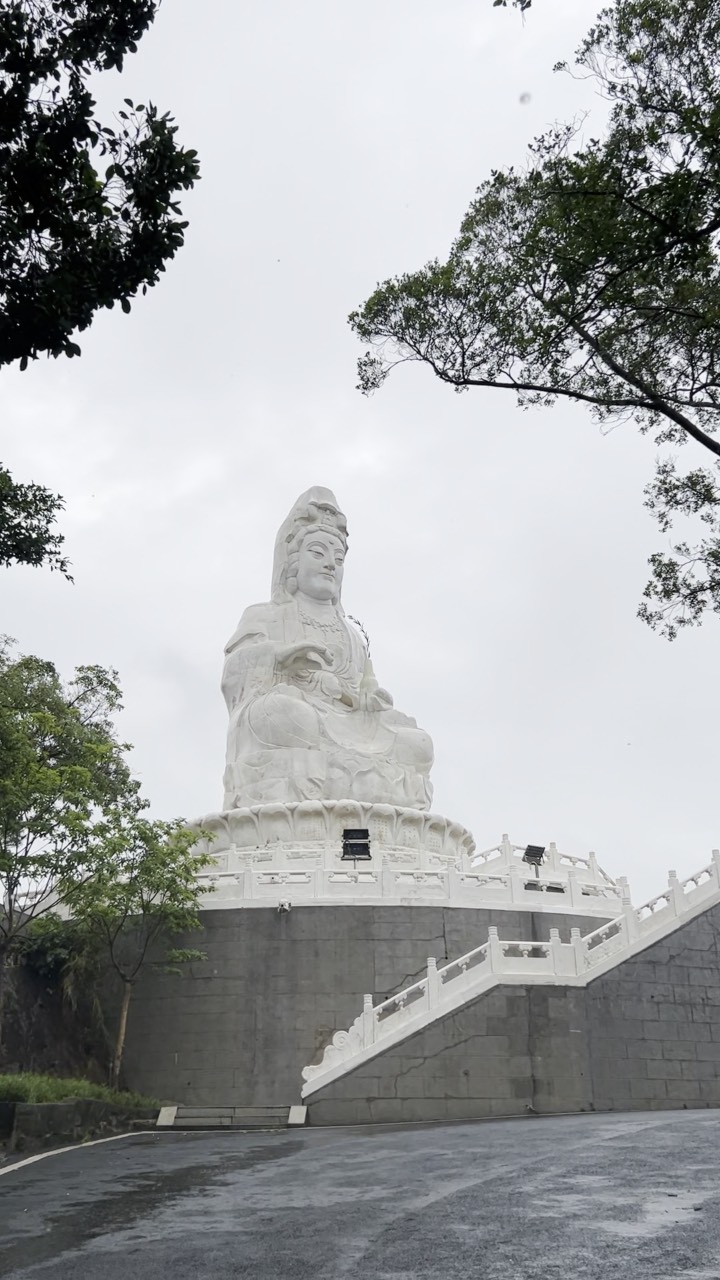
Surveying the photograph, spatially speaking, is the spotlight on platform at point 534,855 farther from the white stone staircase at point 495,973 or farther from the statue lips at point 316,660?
the statue lips at point 316,660

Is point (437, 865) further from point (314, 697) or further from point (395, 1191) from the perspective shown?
point (395, 1191)

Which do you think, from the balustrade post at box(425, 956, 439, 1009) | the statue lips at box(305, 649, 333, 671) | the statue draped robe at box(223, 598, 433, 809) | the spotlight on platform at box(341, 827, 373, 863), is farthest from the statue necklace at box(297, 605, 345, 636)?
the balustrade post at box(425, 956, 439, 1009)

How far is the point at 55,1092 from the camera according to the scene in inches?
491

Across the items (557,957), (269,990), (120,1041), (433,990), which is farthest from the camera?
(269,990)

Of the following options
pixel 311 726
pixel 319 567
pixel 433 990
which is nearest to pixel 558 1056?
pixel 433 990

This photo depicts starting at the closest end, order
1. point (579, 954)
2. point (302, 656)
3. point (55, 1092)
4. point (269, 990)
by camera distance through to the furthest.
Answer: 1. point (55, 1092)
2. point (579, 954)
3. point (269, 990)
4. point (302, 656)

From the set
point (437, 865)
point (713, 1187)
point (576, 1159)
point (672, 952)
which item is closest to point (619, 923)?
point (672, 952)

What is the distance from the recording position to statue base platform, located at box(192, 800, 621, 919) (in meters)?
17.8

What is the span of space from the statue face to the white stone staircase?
11.4 meters

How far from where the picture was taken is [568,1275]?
4934 mm

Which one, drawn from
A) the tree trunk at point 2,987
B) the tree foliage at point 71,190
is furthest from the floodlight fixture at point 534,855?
the tree foliage at point 71,190

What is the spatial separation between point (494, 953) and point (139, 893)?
16.8 ft

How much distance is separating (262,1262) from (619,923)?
12016mm

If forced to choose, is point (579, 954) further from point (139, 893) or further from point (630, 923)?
point (139, 893)
